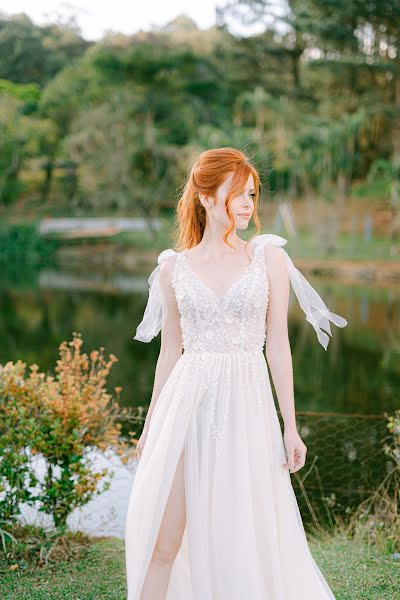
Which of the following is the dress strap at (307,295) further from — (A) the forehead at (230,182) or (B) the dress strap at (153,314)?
(B) the dress strap at (153,314)

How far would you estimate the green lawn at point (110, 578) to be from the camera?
8.76 feet

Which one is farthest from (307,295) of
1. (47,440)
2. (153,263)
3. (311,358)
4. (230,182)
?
(153,263)

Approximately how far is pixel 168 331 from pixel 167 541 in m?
0.63

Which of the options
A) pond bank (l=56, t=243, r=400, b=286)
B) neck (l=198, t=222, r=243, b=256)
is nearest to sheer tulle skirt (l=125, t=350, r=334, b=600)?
neck (l=198, t=222, r=243, b=256)

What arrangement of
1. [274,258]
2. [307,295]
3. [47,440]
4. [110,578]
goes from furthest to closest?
[47,440] → [110,578] → [307,295] → [274,258]

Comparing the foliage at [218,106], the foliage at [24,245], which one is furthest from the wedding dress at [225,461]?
the foliage at [24,245]

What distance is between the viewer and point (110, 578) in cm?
285

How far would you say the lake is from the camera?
5.25 meters

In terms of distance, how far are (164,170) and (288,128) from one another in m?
5.25

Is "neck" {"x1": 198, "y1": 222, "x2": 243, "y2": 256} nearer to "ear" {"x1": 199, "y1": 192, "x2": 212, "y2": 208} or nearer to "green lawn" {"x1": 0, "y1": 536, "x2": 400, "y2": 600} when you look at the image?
"ear" {"x1": 199, "y1": 192, "x2": 212, "y2": 208}

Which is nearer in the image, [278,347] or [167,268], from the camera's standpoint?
[278,347]

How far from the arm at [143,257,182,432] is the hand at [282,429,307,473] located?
42cm

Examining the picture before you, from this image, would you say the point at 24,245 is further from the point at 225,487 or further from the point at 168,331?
the point at 225,487

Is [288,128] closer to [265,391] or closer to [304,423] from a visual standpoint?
[304,423]
